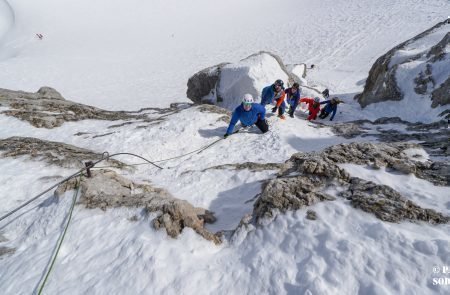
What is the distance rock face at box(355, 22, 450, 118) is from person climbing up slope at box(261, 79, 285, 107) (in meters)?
5.49

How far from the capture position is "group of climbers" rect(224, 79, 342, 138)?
1167 cm

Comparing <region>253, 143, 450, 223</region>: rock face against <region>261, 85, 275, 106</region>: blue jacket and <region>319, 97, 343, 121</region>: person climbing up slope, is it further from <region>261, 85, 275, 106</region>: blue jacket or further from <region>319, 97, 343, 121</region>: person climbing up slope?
<region>319, 97, 343, 121</region>: person climbing up slope

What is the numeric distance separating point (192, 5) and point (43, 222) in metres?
59.6

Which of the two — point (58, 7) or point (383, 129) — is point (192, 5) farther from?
point (383, 129)

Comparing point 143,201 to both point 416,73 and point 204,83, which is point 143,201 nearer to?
point 416,73

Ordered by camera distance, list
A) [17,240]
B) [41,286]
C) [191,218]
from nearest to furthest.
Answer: [41,286] → [191,218] → [17,240]

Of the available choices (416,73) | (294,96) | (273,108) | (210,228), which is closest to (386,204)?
(210,228)

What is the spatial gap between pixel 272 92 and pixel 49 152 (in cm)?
906

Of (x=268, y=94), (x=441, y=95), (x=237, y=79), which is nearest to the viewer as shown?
(x=441, y=95)

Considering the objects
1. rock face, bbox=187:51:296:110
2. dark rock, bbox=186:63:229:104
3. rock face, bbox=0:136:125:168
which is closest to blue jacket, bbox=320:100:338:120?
rock face, bbox=187:51:296:110

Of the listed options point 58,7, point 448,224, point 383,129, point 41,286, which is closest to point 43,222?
point 41,286

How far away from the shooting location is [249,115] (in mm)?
11789

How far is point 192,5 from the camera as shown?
59469 mm

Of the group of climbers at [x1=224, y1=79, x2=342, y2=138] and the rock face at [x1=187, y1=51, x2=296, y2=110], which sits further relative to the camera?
the rock face at [x1=187, y1=51, x2=296, y2=110]
